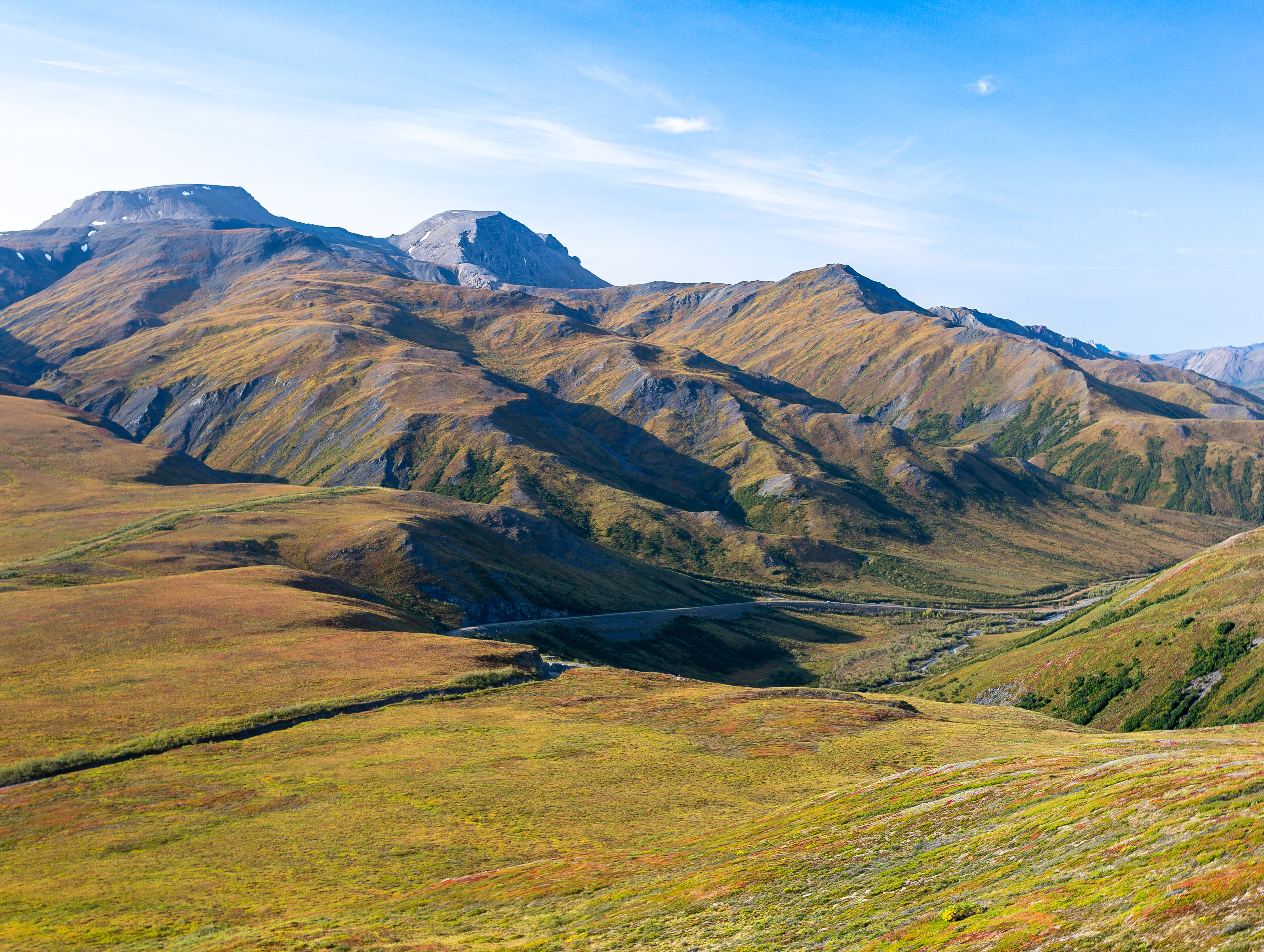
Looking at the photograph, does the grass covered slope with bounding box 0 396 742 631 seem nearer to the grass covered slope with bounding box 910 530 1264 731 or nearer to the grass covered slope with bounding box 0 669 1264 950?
the grass covered slope with bounding box 0 669 1264 950

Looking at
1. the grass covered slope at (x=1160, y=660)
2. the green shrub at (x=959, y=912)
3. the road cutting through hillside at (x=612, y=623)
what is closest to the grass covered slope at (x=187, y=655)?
the road cutting through hillside at (x=612, y=623)

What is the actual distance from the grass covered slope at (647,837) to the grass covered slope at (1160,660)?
52.5 ft

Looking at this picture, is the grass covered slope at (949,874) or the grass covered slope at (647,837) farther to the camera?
the grass covered slope at (647,837)

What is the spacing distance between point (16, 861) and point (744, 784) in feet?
153

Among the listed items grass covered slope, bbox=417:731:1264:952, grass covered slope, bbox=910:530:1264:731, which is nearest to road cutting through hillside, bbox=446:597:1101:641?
grass covered slope, bbox=910:530:1264:731

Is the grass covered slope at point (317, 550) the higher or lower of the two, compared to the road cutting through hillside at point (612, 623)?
higher

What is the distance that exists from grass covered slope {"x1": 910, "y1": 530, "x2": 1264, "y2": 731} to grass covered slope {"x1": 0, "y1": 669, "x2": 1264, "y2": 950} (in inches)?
630

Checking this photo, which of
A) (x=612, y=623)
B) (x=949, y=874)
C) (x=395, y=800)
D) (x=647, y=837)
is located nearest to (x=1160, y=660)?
(x=647, y=837)

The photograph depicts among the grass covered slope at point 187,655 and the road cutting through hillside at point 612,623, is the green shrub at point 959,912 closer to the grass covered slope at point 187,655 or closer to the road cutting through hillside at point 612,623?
the grass covered slope at point 187,655

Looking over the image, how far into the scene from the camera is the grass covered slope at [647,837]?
79.9ft

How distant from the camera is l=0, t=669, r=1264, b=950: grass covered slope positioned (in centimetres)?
2434

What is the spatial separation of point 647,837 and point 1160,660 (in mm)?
68110

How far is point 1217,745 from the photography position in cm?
4469

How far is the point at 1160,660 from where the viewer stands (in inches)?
3381
